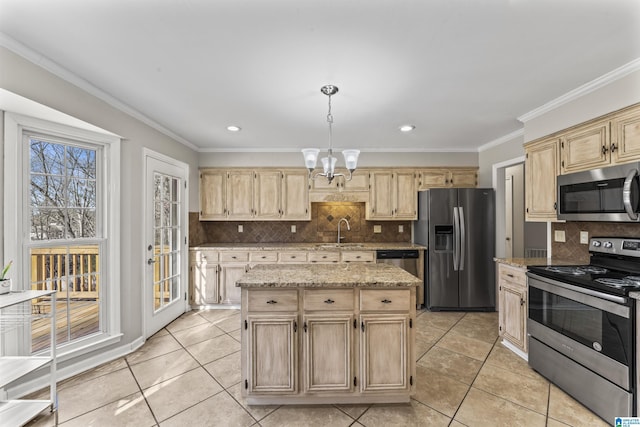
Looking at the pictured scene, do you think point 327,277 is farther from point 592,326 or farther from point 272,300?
point 592,326

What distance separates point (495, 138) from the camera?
12.3 feet

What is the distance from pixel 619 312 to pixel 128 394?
3455 mm

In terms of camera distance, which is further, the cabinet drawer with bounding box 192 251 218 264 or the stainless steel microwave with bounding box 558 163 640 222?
the cabinet drawer with bounding box 192 251 218 264

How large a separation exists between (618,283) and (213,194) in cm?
449

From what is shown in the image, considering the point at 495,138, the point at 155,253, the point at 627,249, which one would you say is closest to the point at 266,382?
the point at 155,253

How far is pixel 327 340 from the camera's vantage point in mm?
1886

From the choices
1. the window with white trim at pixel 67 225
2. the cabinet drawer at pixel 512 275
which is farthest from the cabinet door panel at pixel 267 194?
the cabinet drawer at pixel 512 275

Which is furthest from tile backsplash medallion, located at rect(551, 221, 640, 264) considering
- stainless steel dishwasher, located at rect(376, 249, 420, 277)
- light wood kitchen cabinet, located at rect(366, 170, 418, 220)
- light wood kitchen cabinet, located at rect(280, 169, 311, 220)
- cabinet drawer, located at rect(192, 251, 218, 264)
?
cabinet drawer, located at rect(192, 251, 218, 264)

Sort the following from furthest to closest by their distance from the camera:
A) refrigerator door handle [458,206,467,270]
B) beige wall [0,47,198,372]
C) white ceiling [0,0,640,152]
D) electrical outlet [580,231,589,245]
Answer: refrigerator door handle [458,206,467,270], electrical outlet [580,231,589,245], beige wall [0,47,198,372], white ceiling [0,0,640,152]

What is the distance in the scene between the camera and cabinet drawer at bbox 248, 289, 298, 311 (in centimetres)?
187

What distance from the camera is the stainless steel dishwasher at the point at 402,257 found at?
392cm

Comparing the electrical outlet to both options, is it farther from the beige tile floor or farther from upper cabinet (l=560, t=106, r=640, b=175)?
the beige tile floor

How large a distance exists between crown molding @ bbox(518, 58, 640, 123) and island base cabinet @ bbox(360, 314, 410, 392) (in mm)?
2402

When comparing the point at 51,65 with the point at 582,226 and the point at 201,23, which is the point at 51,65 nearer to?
the point at 201,23
